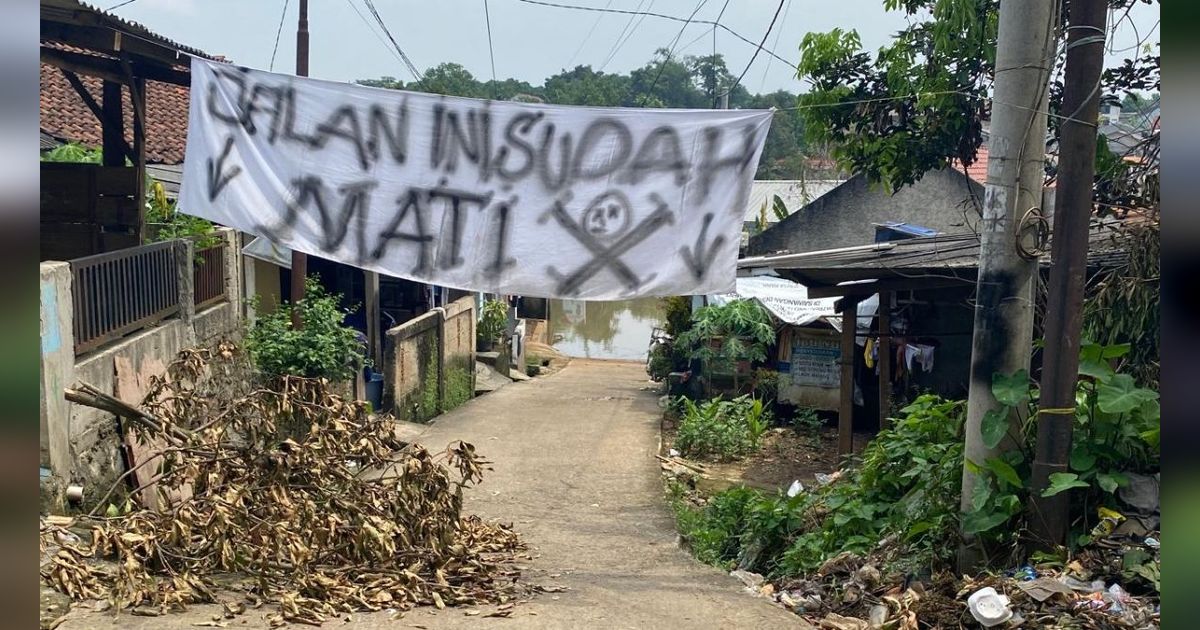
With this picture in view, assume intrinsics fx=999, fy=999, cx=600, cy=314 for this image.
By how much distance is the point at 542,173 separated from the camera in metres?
5.10

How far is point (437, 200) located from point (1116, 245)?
4.44m

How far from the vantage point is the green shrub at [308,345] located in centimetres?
1148

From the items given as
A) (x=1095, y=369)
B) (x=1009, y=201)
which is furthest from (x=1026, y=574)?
(x=1009, y=201)

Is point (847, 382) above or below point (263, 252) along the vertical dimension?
below

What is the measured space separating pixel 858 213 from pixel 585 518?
44.9ft

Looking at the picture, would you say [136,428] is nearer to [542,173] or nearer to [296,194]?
[296,194]

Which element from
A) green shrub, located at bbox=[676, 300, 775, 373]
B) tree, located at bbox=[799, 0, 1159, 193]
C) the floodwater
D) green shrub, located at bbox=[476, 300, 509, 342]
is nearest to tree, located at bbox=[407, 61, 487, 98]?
the floodwater

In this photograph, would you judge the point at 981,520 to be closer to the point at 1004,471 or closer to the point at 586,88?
the point at 1004,471


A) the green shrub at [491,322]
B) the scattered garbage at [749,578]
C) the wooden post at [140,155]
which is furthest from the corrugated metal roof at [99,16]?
the green shrub at [491,322]

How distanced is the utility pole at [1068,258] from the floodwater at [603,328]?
92.0 ft

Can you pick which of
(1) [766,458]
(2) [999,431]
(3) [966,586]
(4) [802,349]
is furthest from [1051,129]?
(4) [802,349]

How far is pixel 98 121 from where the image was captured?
14.4 meters

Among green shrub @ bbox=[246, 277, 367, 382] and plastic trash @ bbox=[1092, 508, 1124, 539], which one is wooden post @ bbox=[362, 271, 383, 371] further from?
plastic trash @ bbox=[1092, 508, 1124, 539]

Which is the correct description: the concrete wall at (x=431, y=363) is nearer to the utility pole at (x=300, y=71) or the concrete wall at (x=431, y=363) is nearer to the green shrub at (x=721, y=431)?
the utility pole at (x=300, y=71)
